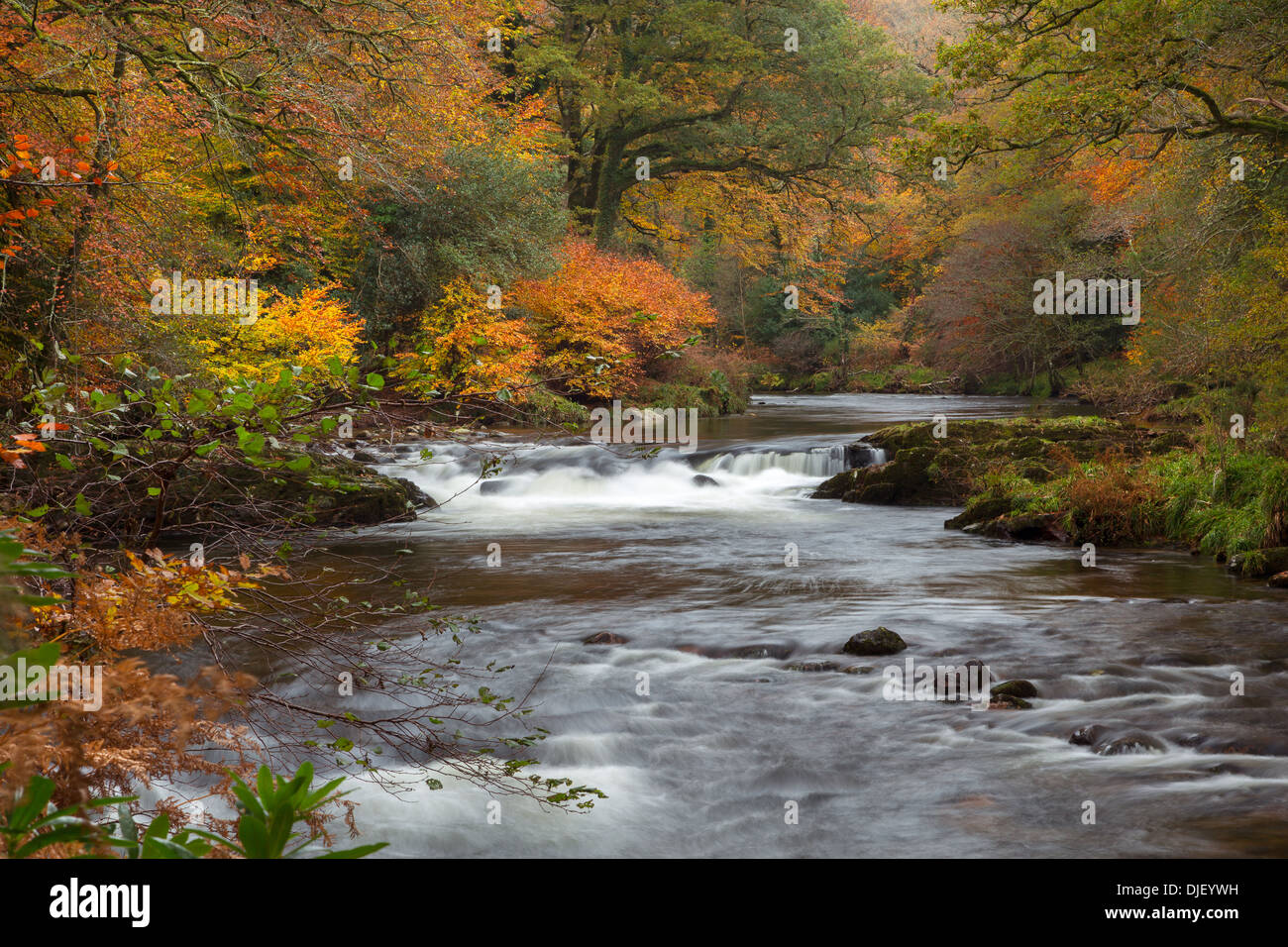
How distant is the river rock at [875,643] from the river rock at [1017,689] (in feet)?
3.77

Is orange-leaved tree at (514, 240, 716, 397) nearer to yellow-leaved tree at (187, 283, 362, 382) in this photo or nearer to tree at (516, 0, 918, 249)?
tree at (516, 0, 918, 249)

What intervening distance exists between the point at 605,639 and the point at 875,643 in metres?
2.31

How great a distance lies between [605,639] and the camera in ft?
28.6

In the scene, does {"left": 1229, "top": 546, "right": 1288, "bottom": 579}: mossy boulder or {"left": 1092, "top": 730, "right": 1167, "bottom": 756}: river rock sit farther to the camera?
{"left": 1229, "top": 546, "right": 1288, "bottom": 579}: mossy boulder

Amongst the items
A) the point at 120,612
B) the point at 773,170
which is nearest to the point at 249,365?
the point at 120,612

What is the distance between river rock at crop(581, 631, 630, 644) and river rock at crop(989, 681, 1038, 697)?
Result: 3.13 metres

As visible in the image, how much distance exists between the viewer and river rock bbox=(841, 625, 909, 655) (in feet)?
27.1

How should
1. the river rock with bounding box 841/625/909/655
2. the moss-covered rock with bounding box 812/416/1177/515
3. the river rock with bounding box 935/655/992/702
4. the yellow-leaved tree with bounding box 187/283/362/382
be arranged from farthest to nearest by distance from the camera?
1. the moss-covered rock with bounding box 812/416/1177/515
2. the yellow-leaved tree with bounding box 187/283/362/382
3. the river rock with bounding box 841/625/909/655
4. the river rock with bounding box 935/655/992/702

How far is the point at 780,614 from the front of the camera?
31.6 ft

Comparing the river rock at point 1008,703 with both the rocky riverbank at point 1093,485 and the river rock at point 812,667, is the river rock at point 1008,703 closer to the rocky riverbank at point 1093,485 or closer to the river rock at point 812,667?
the river rock at point 812,667

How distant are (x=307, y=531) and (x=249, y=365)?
1034cm

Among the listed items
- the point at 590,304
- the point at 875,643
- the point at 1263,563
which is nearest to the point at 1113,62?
the point at 1263,563

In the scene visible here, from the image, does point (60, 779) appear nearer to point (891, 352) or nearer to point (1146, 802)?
point (1146, 802)

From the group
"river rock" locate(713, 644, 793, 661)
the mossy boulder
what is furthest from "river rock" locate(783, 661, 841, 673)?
the mossy boulder
